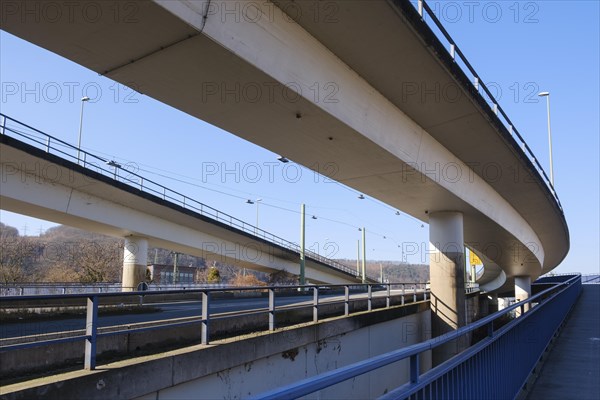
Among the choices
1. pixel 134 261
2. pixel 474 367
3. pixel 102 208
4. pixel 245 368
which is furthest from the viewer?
pixel 134 261

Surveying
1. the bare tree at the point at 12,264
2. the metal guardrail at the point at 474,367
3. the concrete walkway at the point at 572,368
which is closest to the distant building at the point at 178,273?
the bare tree at the point at 12,264

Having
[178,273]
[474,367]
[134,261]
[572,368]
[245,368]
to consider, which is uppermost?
[134,261]

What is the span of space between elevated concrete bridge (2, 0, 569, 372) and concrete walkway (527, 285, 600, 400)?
16.1ft

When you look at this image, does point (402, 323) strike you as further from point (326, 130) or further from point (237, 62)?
point (237, 62)

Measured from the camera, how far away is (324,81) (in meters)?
8.18

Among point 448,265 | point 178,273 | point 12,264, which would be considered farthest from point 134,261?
point 178,273

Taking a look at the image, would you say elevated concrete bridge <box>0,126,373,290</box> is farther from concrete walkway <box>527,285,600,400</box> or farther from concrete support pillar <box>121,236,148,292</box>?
concrete walkway <box>527,285,600,400</box>

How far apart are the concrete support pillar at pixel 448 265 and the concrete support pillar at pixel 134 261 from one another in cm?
1921

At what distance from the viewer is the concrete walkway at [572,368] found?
6.71 meters

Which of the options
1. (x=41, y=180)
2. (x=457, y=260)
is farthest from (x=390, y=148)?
(x=41, y=180)

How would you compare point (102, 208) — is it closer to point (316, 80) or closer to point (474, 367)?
point (316, 80)

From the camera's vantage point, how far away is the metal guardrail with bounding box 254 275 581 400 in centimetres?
256

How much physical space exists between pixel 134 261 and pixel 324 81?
25117mm

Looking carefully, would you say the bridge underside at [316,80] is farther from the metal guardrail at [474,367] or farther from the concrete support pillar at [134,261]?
the concrete support pillar at [134,261]
